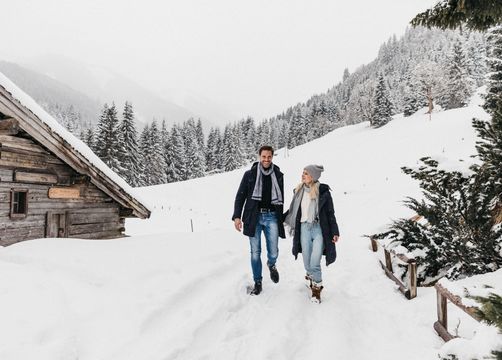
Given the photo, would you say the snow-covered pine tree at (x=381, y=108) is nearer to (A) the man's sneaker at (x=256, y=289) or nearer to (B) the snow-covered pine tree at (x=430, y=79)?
(B) the snow-covered pine tree at (x=430, y=79)

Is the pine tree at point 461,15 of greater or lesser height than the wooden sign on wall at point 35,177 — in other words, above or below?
above

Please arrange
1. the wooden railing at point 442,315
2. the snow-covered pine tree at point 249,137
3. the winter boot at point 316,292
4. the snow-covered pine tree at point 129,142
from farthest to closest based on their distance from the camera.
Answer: the snow-covered pine tree at point 249,137
the snow-covered pine tree at point 129,142
the winter boot at point 316,292
the wooden railing at point 442,315

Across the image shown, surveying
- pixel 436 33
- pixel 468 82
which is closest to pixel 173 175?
pixel 468 82

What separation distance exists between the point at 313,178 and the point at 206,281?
2.55 meters

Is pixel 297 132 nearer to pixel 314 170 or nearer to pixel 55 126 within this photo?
pixel 55 126

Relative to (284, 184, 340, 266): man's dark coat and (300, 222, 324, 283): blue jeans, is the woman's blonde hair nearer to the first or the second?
(284, 184, 340, 266): man's dark coat

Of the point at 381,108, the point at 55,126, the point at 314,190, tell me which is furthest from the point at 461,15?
the point at 381,108

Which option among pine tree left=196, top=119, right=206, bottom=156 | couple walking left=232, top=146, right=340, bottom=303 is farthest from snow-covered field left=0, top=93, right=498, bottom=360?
pine tree left=196, top=119, right=206, bottom=156

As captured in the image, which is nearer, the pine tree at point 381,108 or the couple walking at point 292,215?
the couple walking at point 292,215

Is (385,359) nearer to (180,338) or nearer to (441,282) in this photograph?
(441,282)

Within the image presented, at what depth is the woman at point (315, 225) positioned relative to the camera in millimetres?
5457

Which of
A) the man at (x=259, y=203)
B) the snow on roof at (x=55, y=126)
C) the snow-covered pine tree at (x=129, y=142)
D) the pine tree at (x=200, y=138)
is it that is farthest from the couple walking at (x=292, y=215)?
the pine tree at (x=200, y=138)

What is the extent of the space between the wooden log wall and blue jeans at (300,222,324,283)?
6352 mm

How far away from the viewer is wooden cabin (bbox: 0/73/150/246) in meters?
7.59
